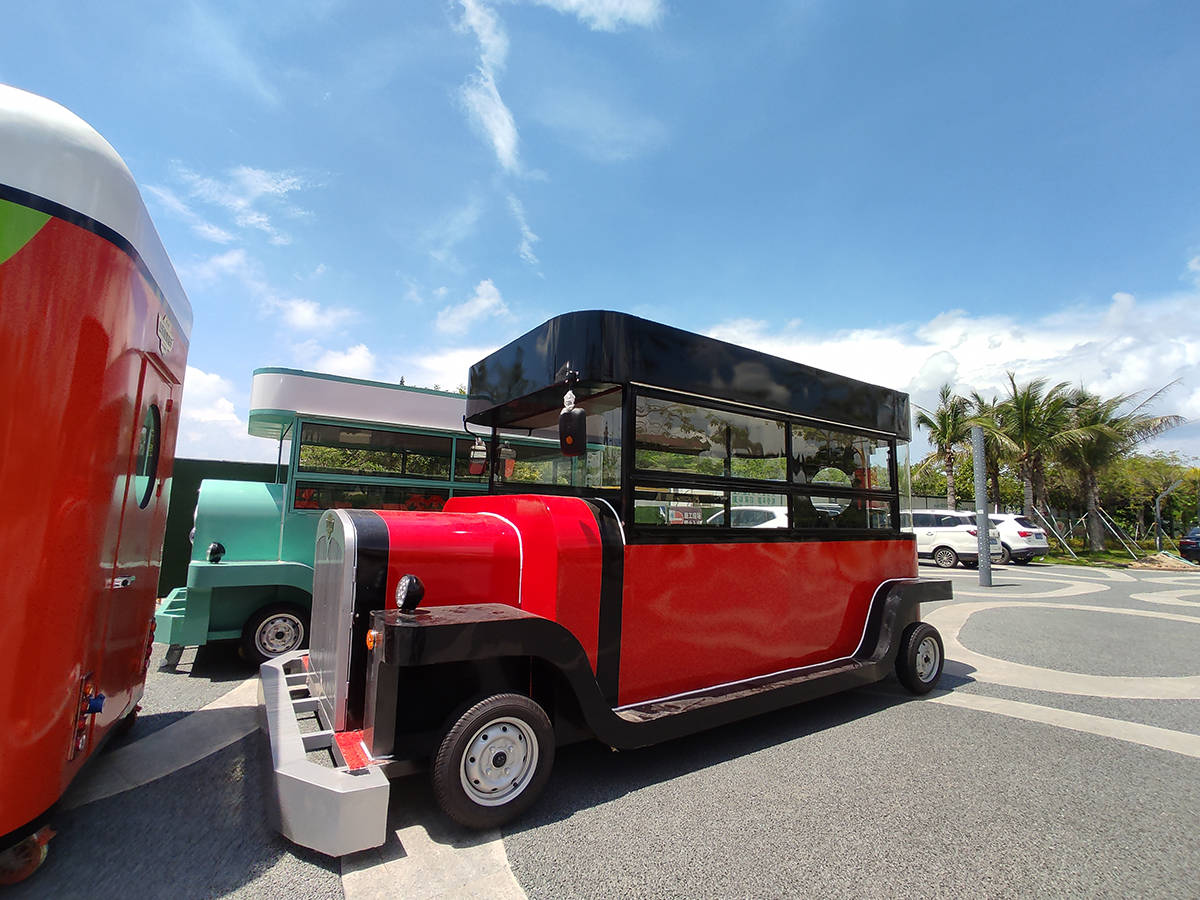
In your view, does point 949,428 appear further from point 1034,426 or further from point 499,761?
point 499,761

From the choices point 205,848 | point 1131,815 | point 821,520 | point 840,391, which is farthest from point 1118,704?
point 205,848

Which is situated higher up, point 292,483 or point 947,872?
point 292,483

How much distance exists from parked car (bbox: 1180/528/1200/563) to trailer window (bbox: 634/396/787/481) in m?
27.2

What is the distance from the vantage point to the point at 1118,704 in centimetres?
504

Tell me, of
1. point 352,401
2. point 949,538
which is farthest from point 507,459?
point 949,538

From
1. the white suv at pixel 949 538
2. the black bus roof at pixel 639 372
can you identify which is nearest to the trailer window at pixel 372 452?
the black bus roof at pixel 639 372

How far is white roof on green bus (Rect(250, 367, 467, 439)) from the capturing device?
5961mm

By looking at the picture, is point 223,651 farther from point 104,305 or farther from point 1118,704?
point 1118,704

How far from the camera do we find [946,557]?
696 inches

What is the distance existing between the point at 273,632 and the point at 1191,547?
2994 centimetres

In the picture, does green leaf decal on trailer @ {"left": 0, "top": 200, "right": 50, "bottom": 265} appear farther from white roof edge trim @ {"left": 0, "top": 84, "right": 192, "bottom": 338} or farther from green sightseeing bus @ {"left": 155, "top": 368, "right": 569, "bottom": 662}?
green sightseeing bus @ {"left": 155, "top": 368, "right": 569, "bottom": 662}

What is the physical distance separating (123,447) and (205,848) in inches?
71.5

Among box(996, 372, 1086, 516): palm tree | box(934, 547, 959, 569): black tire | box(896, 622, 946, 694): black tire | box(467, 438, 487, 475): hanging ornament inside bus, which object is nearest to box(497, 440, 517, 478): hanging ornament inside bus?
box(467, 438, 487, 475): hanging ornament inside bus

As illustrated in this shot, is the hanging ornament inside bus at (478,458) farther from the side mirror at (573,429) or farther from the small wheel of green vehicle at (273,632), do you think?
the small wheel of green vehicle at (273,632)
